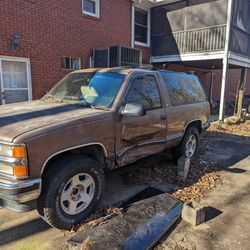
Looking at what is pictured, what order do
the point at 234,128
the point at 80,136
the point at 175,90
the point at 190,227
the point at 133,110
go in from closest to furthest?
the point at 80,136 < the point at 190,227 < the point at 133,110 < the point at 175,90 < the point at 234,128

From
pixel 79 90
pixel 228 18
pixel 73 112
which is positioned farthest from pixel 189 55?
pixel 73 112

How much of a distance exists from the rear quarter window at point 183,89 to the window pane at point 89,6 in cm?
586

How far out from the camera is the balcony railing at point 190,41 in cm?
1085

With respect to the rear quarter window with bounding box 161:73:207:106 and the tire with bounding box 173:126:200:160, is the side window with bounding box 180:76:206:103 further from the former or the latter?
the tire with bounding box 173:126:200:160

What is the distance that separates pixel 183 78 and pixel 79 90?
2.42 metres

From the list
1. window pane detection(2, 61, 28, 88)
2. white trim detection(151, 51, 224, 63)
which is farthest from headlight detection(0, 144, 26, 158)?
white trim detection(151, 51, 224, 63)

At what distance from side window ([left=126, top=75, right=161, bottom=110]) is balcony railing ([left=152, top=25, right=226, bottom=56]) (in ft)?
25.2

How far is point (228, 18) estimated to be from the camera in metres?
10.3

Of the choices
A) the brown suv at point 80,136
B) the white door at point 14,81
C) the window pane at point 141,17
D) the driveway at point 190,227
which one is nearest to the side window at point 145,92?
the brown suv at point 80,136

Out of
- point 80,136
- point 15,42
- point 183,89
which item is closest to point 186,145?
point 183,89

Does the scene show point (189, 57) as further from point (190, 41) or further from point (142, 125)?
point (142, 125)

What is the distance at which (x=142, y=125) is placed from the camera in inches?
157

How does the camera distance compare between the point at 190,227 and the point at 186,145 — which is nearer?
the point at 190,227

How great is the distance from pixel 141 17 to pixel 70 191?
11.7m
